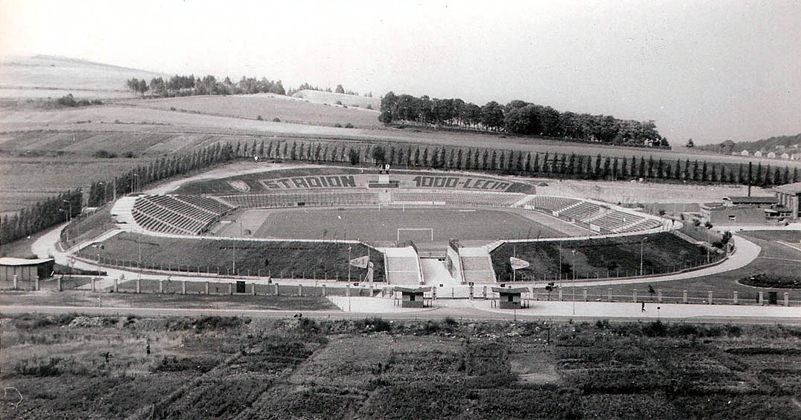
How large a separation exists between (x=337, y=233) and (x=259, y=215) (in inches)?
496

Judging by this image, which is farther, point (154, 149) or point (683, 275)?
point (154, 149)

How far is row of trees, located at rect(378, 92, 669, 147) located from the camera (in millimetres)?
94438

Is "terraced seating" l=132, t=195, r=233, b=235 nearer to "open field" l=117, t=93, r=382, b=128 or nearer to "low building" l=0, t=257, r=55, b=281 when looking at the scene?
"low building" l=0, t=257, r=55, b=281

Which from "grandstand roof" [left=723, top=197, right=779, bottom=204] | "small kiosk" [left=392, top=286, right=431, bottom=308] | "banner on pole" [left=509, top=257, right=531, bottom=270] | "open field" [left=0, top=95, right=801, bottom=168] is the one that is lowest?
"small kiosk" [left=392, top=286, right=431, bottom=308]

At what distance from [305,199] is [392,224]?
1698 centimetres

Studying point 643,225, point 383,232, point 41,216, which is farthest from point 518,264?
point 41,216

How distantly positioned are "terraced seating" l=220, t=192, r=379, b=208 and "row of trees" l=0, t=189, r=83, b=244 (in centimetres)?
1751

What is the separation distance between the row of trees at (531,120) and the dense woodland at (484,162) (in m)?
6.14

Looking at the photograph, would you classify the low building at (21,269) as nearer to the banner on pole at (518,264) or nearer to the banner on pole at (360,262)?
the banner on pole at (360,262)

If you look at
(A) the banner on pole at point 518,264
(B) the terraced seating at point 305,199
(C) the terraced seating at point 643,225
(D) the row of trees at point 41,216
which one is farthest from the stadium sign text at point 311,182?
(A) the banner on pole at point 518,264

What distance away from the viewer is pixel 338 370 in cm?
2628

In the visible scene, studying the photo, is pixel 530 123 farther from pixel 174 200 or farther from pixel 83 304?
pixel 83 304

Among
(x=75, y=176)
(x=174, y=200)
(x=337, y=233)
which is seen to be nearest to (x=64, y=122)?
(x=75, y=176)

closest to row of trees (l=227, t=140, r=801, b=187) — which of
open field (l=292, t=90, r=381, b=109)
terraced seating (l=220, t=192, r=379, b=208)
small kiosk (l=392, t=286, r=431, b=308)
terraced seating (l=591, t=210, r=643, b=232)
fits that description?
terraced seating (l=220, t=192, r=379, b=208)
